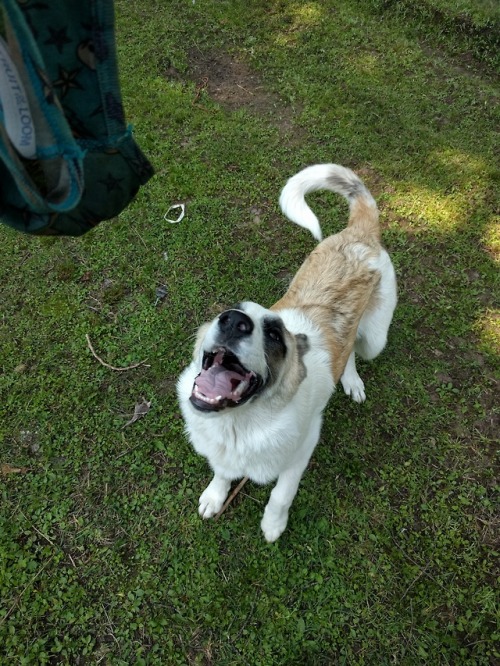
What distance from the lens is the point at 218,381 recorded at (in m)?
2.19

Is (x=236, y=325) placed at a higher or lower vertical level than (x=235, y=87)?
higher

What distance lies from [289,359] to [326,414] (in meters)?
1.34

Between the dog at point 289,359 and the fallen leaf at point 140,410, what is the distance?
Result: 78cm

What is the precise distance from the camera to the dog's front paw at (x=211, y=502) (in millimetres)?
3070

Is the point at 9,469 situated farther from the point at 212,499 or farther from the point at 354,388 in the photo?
the point at 354,388

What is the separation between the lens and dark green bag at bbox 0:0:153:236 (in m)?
1.13

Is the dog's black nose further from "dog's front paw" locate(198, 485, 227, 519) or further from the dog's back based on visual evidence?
"dog's front paw" locate(198, 485, 227, 519)

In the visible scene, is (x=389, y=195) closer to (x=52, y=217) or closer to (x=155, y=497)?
(x=155, y=497)

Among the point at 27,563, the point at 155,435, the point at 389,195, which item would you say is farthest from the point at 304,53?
the point at 27,563

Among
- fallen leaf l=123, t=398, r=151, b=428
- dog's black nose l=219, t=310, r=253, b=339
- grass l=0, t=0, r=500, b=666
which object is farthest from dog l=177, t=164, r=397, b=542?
fallen leaf l=123, t=398, r=151, b=428

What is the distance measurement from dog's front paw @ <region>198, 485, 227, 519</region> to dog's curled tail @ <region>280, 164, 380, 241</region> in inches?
73.3

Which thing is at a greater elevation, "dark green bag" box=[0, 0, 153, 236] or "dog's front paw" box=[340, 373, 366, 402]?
"dark green bag" box=[0, 0, 153, 236]

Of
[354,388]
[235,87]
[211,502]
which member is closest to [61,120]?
[211,502]

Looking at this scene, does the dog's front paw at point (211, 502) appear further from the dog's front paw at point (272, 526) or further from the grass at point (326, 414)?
the dog's front paw at point (272, 526)
